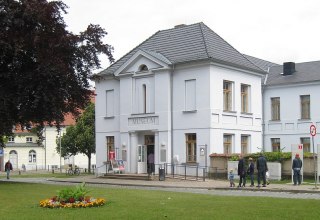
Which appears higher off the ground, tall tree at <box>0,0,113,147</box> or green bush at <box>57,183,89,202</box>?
tall tree at <box>0,0,113,147</box>

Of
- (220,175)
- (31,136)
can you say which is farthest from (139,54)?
(31,136)

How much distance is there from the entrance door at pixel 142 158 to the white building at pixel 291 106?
41.4 ft

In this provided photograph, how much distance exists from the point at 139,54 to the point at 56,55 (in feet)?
41.4

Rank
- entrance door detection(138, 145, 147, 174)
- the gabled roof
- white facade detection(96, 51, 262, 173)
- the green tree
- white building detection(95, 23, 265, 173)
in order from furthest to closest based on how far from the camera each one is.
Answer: the green tree < entrance door detection(138, 145, 147, 174) < the gabled roof < white building detection(95, 23, 265, 173) < white facade detection(96, 51, 262, 173)

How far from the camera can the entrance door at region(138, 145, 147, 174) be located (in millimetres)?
41656

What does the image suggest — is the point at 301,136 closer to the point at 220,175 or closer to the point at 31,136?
the point at 220,175

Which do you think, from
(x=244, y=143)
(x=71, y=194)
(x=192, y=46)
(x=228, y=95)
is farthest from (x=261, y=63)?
(x=71, y=194)

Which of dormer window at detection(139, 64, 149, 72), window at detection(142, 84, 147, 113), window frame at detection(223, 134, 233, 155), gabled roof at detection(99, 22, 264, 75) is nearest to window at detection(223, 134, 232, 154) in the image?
window frame at detection(223, 134, 233, 155)

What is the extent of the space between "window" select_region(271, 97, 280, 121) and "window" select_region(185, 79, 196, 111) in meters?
13.3

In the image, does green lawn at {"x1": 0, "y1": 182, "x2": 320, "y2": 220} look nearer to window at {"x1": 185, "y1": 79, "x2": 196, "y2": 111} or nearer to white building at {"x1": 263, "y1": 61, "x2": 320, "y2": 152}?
window at {"x1": 185, "y1": 79, "x2": 196, "y2": 111}

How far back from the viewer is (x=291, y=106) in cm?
4903

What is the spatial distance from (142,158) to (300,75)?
1689cm

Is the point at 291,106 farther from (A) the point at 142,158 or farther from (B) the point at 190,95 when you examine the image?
(A) the point at 142,158

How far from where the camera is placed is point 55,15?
3066 centimetres
